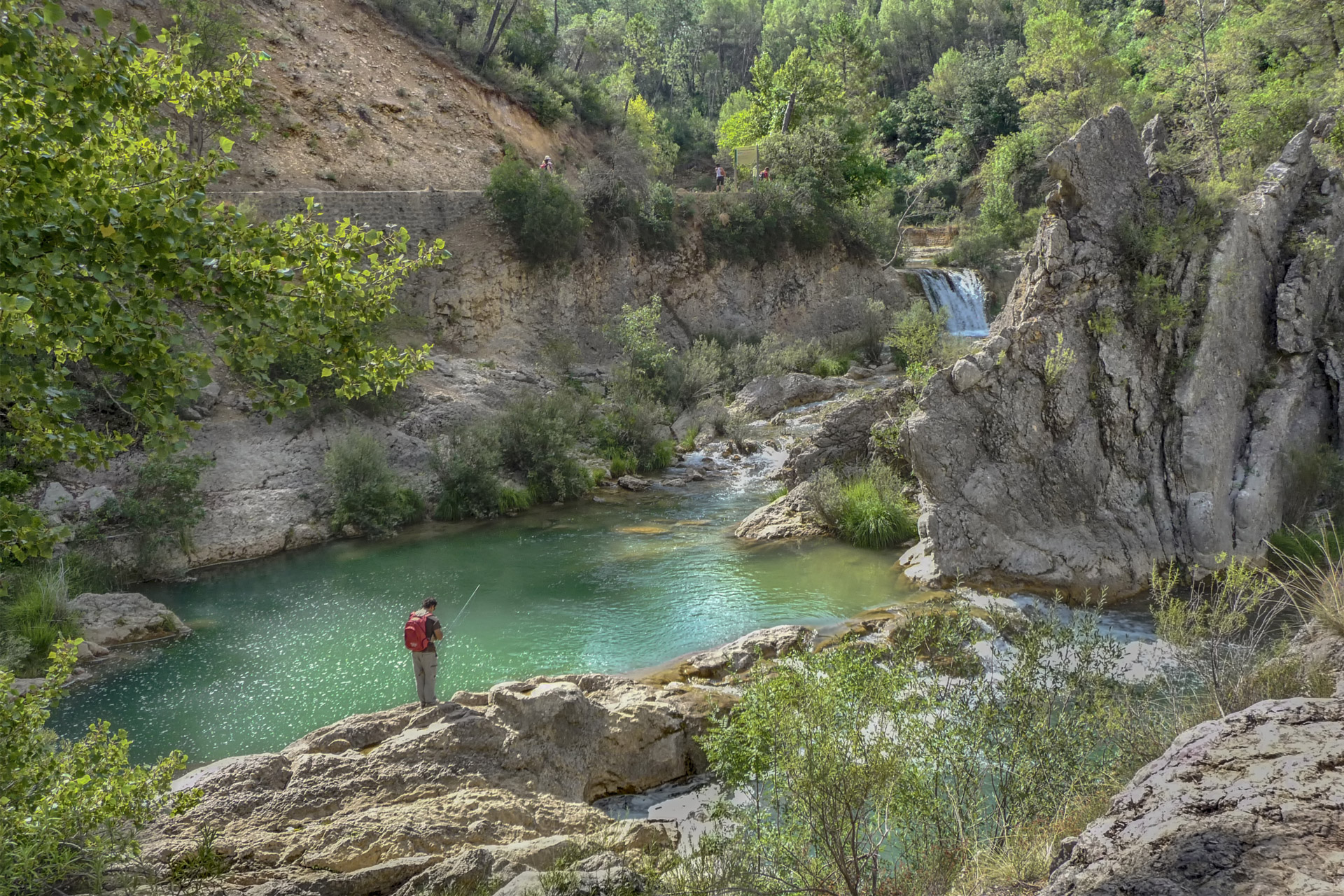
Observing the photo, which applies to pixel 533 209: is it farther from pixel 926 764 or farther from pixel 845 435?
pixel 926 764

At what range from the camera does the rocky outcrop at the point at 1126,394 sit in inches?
477

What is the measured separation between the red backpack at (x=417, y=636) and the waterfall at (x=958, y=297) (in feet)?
85.6

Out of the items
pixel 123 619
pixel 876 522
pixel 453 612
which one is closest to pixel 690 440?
pixel 876 522

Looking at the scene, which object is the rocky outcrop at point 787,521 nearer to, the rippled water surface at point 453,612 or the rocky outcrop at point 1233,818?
the rippled water surface at point 453,612

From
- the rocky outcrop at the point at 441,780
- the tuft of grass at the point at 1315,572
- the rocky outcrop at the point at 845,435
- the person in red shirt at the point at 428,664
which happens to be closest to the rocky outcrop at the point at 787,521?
the rocky outcrop at the point at 845,435

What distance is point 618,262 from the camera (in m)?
29.7

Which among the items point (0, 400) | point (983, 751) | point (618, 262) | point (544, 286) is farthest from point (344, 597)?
point (618, 262)

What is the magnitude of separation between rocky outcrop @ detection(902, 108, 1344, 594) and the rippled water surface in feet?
7.29

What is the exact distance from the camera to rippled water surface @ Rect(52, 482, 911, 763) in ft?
31.9

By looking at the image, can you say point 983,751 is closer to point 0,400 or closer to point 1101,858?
point 1101,858

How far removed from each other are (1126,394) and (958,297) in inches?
820

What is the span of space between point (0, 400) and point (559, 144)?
3576 cm

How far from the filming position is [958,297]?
32.2m

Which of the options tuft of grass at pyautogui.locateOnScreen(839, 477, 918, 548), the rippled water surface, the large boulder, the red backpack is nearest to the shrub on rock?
the rippled water surface
